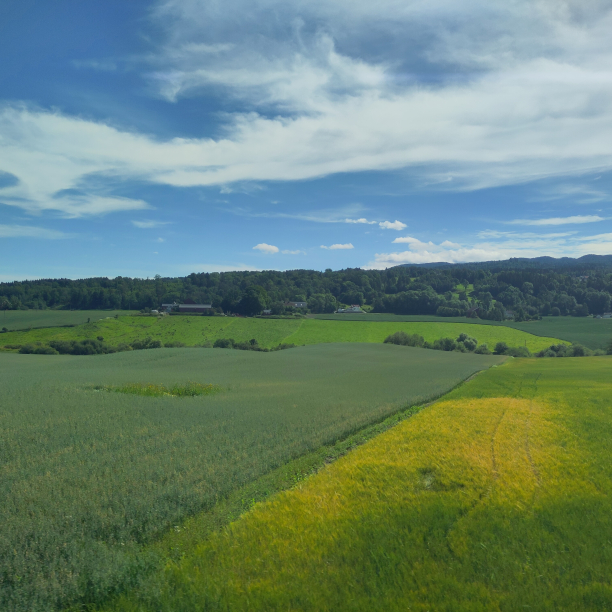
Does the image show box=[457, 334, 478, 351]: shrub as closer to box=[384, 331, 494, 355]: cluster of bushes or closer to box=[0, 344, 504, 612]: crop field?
box=[384, 331, 494, 355]: cluster of bushes

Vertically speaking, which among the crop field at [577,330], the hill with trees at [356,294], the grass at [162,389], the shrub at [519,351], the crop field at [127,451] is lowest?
the shrub at [519,351]

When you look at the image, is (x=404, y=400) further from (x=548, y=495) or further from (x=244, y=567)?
(x=244, y=567)

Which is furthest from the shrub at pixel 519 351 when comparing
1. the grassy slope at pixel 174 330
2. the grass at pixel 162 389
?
the grass at pixel 162 389

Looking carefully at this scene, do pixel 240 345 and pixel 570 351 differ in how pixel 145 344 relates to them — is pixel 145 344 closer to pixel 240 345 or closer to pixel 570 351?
pixel 240 345

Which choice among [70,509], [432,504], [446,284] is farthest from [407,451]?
[446,284]

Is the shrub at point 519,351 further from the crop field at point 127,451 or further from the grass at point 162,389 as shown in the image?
the grass at point 162,389

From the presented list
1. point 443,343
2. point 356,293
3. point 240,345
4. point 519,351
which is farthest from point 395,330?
point 356,293
